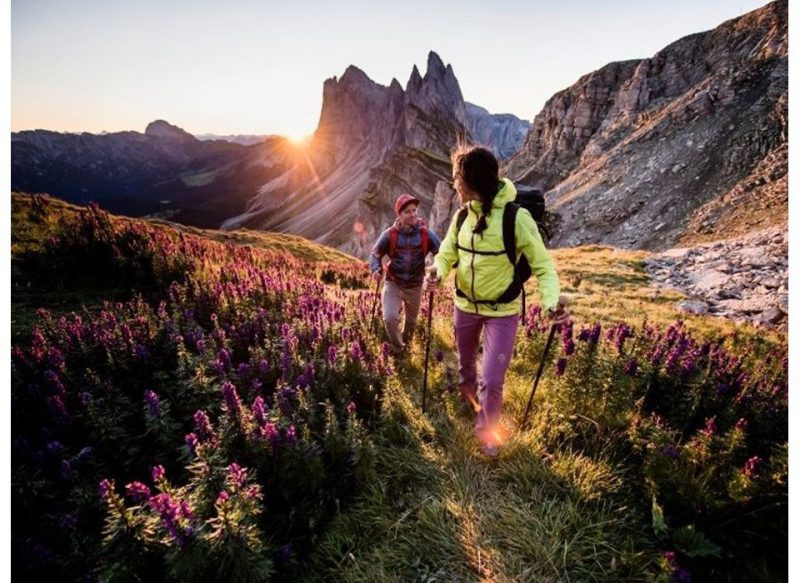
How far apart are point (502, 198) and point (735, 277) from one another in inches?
685

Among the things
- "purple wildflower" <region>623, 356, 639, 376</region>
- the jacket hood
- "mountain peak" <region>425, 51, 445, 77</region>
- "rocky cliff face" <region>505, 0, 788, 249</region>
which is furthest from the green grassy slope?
"mountain peak" <region>425, 51, 445, 77</region>

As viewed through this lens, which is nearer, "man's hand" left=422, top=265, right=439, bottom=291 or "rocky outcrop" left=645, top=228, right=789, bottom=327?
"man's hand" left=422, top=265, right=439, bottom=291

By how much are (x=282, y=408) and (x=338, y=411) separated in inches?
30.8

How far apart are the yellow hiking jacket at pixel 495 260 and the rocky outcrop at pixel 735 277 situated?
35.5 feet

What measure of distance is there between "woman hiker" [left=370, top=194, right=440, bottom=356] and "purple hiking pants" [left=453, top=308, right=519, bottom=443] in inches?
81.5

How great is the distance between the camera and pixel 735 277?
1617 cm

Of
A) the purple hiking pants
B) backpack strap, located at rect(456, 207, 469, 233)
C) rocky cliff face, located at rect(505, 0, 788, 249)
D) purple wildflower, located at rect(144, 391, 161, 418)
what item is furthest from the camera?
rocky cliff face, located at rect(505, 0, 788, 249)

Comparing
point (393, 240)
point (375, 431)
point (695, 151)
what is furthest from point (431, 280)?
point (695, 151)

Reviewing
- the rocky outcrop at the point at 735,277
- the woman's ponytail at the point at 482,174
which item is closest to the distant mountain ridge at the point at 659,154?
the woman's ponytail at the point at 482,174

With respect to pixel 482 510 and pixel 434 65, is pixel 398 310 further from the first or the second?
pixel 434 65

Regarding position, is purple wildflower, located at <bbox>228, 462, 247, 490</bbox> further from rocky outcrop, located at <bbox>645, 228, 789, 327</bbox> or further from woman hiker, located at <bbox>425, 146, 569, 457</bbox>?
rocky outcrop, located at <bbox>645, 228, 789, 327</bbox>

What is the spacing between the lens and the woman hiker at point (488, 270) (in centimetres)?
372

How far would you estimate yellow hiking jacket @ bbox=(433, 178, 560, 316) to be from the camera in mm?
3715

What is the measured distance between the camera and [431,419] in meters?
4.72
